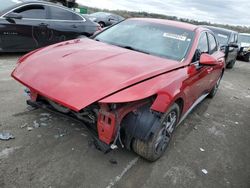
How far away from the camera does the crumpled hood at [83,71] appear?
8.03ft

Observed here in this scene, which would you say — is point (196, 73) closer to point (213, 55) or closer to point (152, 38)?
point (152, 38)

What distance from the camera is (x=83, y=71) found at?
2.73 m

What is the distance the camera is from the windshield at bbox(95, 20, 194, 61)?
3.61 metres

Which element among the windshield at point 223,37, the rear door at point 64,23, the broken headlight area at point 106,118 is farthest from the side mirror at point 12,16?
the windshield at point 223,37

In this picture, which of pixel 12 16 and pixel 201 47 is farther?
pixel 12 16

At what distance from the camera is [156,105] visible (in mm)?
2516

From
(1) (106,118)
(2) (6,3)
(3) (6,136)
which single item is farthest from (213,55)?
(2) (6,3)

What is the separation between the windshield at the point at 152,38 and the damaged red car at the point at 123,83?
0.01m

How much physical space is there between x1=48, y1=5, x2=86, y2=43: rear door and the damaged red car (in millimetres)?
4083

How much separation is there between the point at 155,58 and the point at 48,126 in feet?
5.63

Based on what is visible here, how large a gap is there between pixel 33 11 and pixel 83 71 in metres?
5.17

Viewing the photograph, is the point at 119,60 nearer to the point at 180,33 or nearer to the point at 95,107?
the point at 95,107

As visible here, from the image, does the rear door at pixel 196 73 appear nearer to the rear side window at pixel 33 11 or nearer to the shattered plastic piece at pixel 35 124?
the shattered plastic piece at pixel 35 124

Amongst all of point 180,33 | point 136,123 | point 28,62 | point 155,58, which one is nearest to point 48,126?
point 28,62
